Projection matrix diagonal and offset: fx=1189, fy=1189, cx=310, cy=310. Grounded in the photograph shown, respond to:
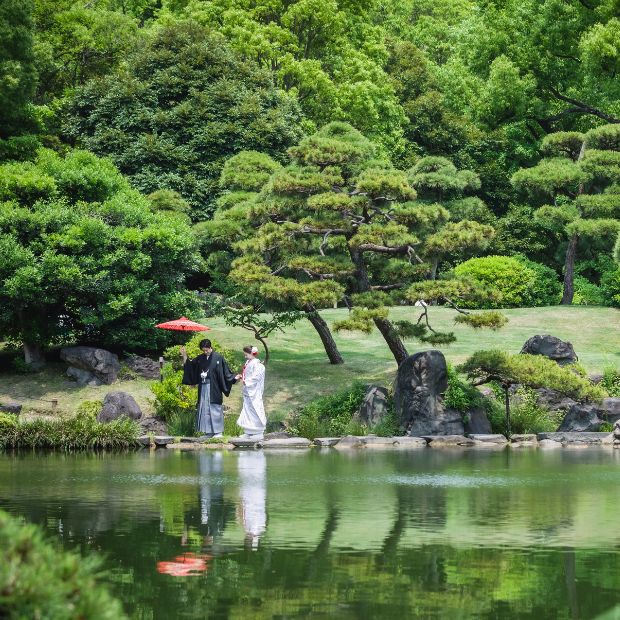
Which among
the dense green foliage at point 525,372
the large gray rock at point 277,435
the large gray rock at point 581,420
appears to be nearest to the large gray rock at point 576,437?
the large gray rock at point 581,420

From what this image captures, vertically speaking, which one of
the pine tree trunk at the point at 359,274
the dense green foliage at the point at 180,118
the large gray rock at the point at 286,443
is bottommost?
the large gray rock at the point at 286,443

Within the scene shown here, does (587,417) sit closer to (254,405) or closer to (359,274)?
(359,274)

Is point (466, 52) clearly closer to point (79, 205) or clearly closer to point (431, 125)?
point (431, 125)

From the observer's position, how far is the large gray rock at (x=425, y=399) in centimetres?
2256

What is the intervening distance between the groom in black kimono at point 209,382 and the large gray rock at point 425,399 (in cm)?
353

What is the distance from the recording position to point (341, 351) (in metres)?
31.2

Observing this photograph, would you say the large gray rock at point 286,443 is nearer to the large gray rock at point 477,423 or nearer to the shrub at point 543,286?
the large gray rock at point 477,423

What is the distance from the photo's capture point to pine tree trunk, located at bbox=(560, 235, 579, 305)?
38.9m

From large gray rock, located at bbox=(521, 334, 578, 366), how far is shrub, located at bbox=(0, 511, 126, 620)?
890 inches

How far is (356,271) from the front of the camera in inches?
1004

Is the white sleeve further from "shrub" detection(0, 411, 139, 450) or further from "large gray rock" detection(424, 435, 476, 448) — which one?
"large gray rock" detection(424, 435, 476, 448)

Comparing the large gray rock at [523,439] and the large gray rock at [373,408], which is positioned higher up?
the large gray rock at [373,408]

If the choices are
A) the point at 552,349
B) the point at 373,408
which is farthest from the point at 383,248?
the point at 552,349

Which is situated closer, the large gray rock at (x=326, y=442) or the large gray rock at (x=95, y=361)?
the large gray rock at (x=326, y=442)
